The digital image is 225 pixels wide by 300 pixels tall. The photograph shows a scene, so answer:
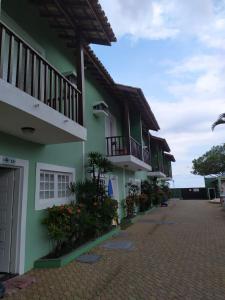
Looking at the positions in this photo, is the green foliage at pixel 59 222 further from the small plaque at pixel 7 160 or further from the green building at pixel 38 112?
the small plaque at pixel 7 160

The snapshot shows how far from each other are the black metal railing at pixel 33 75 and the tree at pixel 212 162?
40.4 m

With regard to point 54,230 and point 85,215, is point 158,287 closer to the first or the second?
point 54,230

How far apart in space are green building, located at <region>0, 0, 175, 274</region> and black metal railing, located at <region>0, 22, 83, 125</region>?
0.06 feet

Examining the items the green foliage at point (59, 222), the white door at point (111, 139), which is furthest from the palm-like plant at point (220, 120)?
the green foliage at point (59, 222)

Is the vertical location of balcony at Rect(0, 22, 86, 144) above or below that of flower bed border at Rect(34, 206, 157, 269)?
above

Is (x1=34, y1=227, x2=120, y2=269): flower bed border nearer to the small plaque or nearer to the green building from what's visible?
the green building

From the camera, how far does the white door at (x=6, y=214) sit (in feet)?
19.7

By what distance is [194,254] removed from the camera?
23.7 feet

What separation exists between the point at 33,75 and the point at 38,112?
81cm

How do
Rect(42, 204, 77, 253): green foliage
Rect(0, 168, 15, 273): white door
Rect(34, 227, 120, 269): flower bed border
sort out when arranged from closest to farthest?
Rect(0, 168, 15, 273): white door < Rect(34, 227, 120, 269): flower bed border < Rect(42, 204, 77, 253): green foliage

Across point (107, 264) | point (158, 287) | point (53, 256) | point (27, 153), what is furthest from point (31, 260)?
point (158, 287)

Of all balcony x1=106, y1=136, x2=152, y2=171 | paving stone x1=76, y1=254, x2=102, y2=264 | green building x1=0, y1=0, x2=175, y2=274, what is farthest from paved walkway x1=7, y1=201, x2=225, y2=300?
balcony x1=106, y1=136, x2=152, y2=171

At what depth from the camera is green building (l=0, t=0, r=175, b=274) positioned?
16.9ft

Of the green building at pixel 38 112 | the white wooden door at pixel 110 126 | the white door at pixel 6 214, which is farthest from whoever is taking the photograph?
the white wooden door at pixel 110 126
